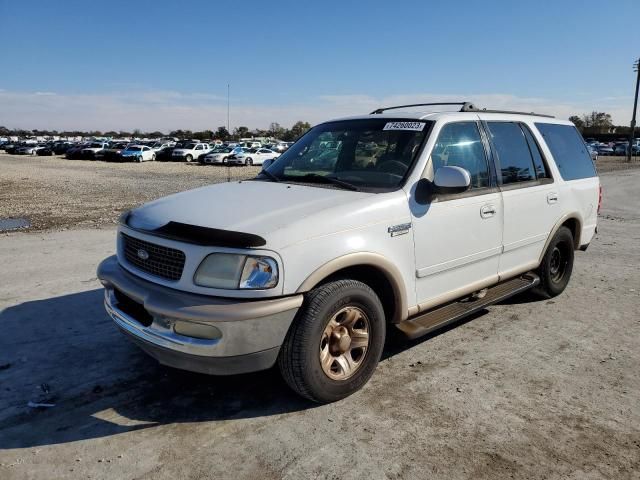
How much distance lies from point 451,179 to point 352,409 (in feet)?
5.59

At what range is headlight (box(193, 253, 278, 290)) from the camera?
9.65ft

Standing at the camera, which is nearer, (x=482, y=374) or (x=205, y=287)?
(x=205, y=287)

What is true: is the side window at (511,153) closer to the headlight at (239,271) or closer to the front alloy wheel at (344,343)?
the front alloy wheel at (344,343)

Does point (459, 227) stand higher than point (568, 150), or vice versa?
point (568, 150)

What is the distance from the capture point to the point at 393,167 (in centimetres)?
394

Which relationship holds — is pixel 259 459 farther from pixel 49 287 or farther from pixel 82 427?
pixel 49 287

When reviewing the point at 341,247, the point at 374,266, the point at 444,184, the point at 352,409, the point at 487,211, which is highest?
the point at 444,184

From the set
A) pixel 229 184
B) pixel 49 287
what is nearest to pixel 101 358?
pixel 229 184

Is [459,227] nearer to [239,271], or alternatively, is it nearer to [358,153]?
[358,153]

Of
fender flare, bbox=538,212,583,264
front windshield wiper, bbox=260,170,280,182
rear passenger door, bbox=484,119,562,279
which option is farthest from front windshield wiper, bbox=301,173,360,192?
fender flare, bbox=538,212,583,264

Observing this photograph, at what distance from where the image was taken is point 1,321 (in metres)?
4.73

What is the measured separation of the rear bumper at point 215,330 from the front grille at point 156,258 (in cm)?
13

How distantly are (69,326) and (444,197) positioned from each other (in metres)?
3.44

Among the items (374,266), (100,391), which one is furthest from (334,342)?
(100,391)
